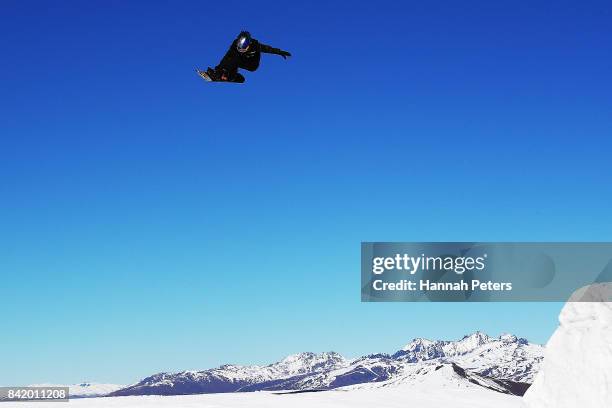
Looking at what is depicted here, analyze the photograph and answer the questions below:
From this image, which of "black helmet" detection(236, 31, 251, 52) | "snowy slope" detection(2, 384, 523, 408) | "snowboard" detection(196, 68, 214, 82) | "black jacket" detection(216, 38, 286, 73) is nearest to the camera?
"black helmet" detection(236, 31, 251, 52)

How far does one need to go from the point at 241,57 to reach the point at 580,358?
12376mm

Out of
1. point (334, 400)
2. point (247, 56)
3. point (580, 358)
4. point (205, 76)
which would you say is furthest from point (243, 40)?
point (334, 400)

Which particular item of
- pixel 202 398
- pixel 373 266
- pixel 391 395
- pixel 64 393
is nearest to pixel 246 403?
pixel 202 398

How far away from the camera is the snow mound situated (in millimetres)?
15297

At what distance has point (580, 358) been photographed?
15812 mm

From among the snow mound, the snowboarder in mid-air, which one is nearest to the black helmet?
the snowboarder in mid-air

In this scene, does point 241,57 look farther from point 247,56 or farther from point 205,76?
point 205,76

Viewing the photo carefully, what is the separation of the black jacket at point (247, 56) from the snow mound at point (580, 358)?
35.5ft

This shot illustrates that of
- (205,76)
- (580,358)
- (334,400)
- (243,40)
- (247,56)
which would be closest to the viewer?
(580,358)

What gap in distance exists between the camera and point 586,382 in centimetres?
1546

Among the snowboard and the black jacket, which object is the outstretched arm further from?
the snowboard

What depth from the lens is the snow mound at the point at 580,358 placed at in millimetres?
15297

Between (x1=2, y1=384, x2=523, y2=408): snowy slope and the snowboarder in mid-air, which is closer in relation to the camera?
the snowboarder in mid-air

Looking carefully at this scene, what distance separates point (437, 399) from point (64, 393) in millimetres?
15985
